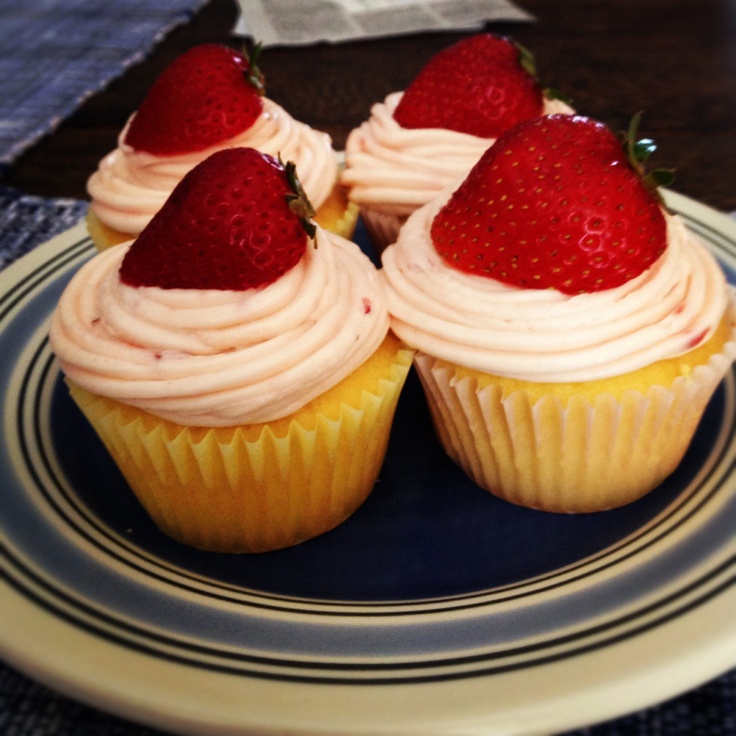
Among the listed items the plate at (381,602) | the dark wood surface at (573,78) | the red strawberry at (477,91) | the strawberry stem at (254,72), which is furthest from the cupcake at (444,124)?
the dark wood surface at (573,78)

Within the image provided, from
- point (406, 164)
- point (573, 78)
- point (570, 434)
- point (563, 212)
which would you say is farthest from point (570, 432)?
point (573, 78)

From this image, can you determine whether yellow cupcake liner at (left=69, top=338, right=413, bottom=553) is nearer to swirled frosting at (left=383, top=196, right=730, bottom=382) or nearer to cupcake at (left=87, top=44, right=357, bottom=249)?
swirled frosting at (left=383, top=196, right=730, bottom=382)

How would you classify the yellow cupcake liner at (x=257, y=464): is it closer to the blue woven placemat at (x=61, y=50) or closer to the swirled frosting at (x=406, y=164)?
the swirled frosting at (x=406, y=164)

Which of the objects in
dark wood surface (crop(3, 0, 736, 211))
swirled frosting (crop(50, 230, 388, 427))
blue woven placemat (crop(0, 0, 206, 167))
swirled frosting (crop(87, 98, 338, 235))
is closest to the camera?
swirled frosting (crop(50, 230, 388, 427))

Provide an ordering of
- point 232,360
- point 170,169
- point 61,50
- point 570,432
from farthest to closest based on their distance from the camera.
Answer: point 61,50, point 170,169, point 570,432, point 232,360

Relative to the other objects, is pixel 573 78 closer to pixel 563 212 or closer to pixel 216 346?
pixel 563 212

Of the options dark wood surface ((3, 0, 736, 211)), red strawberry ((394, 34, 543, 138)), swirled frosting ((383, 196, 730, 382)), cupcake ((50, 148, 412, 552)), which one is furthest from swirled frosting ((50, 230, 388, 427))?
dark wood surface ((3, 0, 736, 211))

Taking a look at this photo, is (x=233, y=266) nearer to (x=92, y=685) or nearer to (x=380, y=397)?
(x=380, y=397)
